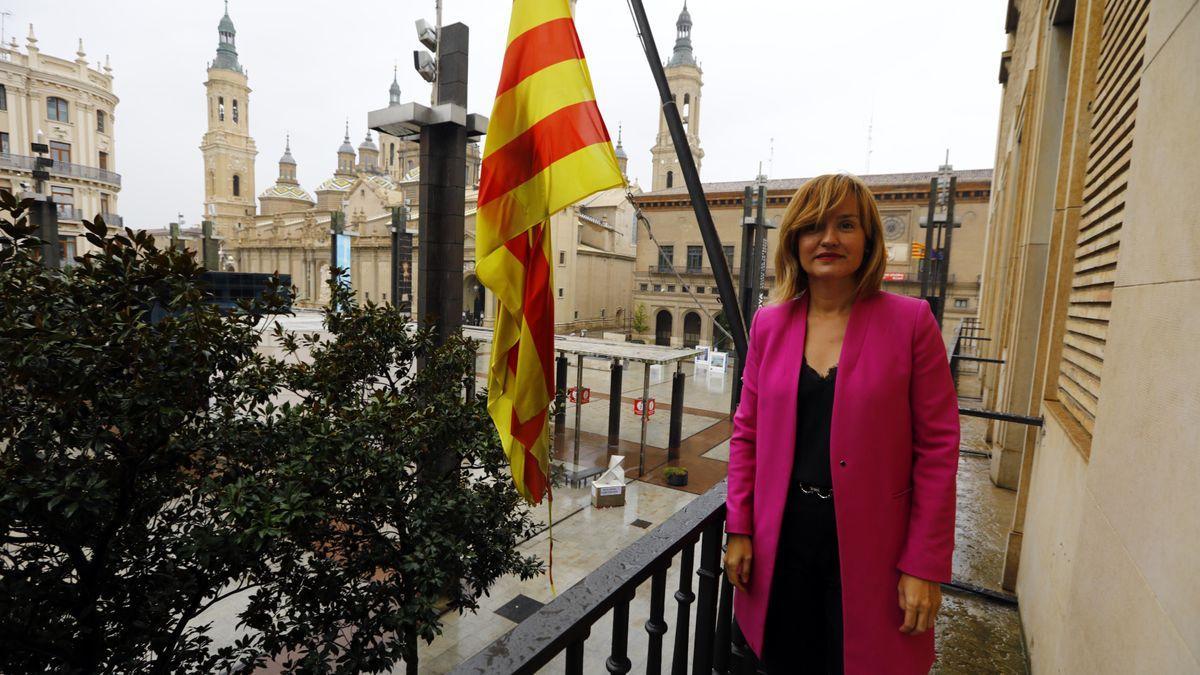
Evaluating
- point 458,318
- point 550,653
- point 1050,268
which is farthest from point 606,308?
point 550,653

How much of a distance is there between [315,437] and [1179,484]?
4755 mm

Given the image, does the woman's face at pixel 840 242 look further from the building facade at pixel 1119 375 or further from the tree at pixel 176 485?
the tree at pixel 176 485

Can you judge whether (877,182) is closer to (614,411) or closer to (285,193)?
(614,411)

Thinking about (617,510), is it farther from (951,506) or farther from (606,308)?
(606,308)

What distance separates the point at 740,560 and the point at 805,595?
0.80 feet

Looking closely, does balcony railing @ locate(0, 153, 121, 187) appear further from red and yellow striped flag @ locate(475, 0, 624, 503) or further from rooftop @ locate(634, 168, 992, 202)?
red and yellow striped flag @ locate(475, 0, 624, 503)

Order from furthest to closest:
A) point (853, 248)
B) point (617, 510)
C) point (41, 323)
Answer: point (617, 510), point (41, 323), point (853, 248)

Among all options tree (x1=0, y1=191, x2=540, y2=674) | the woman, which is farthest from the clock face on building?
the woman

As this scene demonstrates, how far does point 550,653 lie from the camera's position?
4.77ft

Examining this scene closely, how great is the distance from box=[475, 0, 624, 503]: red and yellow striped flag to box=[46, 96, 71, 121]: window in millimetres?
52278

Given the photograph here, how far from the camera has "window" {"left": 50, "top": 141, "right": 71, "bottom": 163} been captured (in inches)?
1544

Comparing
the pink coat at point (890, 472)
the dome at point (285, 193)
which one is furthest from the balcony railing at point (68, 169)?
the pink coat at point (890, 472)

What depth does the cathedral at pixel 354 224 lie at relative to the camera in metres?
48.2

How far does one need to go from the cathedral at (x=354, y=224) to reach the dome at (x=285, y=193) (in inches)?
5.0
